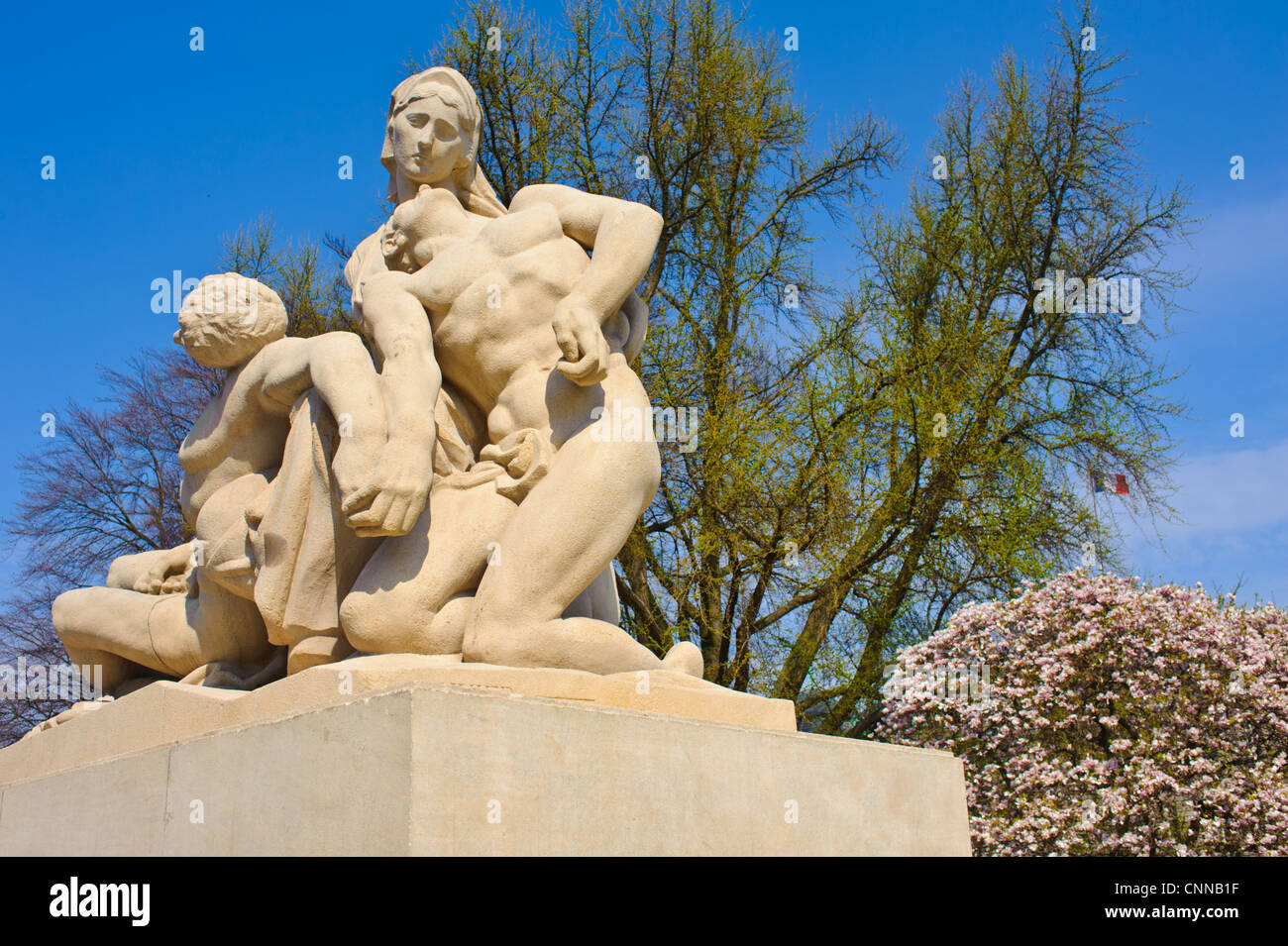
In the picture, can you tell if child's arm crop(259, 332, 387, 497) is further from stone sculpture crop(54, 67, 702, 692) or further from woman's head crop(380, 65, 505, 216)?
woman's head crop(380, 65, 505, 216)

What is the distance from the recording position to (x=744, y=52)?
14773 millimetres

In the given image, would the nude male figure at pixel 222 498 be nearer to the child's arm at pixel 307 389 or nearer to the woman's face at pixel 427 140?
the child's arm at pixel 307 389

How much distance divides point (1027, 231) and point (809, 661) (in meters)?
5.98

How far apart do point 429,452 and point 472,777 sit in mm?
1095

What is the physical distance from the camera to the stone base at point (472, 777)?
2.65 meters

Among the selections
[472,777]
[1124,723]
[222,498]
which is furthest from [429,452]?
[1124,723]

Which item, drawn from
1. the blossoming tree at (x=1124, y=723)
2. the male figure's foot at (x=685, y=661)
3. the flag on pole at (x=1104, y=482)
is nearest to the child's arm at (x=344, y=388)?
the male figure's foot at (x=685, y=661)

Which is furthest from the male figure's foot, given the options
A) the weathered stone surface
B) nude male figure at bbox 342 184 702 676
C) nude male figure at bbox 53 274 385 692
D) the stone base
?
nude male figure at bbox 53 274 385 692

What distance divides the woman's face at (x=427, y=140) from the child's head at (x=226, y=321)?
26.0 inches

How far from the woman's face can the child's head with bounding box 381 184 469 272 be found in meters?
0.07

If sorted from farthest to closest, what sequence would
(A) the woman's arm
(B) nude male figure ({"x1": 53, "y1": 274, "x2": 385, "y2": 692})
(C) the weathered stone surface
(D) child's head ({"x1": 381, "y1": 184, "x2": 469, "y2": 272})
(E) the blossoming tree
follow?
(E) the blossoming tree
(D) child's head ({"x1": 381, "y1": 184, "x2": 469, "y2": 272})
(B) nude male figure ({"x1": 53, "y1": 274, "x2": 385, "y2": 692})
(A) the woman's arm
(C) the weathered stone surface

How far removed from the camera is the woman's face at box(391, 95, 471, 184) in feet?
13.4
